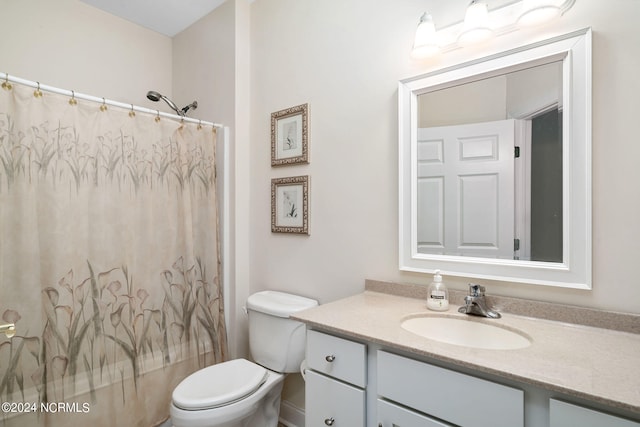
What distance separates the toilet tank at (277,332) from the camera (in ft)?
5.26

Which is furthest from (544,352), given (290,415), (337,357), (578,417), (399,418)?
(290,415)

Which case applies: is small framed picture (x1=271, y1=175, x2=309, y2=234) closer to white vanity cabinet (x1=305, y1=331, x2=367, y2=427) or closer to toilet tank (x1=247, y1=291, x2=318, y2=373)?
toilet tank (x1=247, y1=291, x2=318, y2=373)

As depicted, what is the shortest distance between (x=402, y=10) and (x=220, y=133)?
51.2 inches

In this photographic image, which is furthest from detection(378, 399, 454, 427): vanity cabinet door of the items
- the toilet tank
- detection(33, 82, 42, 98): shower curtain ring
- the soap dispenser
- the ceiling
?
the ceiling

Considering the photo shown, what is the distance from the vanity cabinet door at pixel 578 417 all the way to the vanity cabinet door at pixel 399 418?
0.81 feet

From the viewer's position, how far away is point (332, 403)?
1.07 m

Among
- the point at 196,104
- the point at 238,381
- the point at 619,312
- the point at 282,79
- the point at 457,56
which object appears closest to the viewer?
the point at 619,312

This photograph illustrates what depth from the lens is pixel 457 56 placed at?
1.30 meters

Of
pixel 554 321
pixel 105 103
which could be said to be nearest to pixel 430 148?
pixel 554 321

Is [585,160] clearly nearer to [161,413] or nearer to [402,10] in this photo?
[402,10]

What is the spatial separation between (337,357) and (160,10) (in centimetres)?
252

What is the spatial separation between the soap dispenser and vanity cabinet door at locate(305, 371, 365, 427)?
426mm

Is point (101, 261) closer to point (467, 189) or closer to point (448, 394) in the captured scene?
point (448, 394)

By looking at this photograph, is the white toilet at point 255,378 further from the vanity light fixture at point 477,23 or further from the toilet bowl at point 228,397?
the vanity light fixture at point 477,23
